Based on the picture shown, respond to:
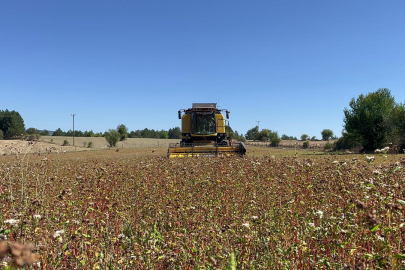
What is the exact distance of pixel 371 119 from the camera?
41906mm

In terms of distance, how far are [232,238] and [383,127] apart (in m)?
44.9

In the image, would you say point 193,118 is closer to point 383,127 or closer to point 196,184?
point 196,184

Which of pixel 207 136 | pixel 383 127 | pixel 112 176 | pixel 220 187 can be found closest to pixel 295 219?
pixel 220 187

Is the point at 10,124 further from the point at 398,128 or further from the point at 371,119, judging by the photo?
the point at 398,128

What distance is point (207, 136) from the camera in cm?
2098

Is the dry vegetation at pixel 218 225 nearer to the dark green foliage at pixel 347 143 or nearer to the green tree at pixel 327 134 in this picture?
the dark green foliage at pixel 347 143

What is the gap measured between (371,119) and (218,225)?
4464 centimetres

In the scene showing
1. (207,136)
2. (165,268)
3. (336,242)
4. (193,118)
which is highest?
(193,118)

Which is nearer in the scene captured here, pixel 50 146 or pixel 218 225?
pixel 218 225

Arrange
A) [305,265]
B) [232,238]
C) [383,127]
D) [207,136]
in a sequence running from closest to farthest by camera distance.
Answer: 1. [305,265]
2. [232,238]
3. [207,136]
4. [383,127]

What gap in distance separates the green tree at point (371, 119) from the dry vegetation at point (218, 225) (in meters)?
40.8

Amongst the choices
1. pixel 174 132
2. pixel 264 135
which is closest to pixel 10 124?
pixel 174 132

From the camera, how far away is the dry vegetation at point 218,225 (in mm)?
2896

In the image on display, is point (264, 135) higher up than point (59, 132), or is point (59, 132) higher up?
point (59, 132)
